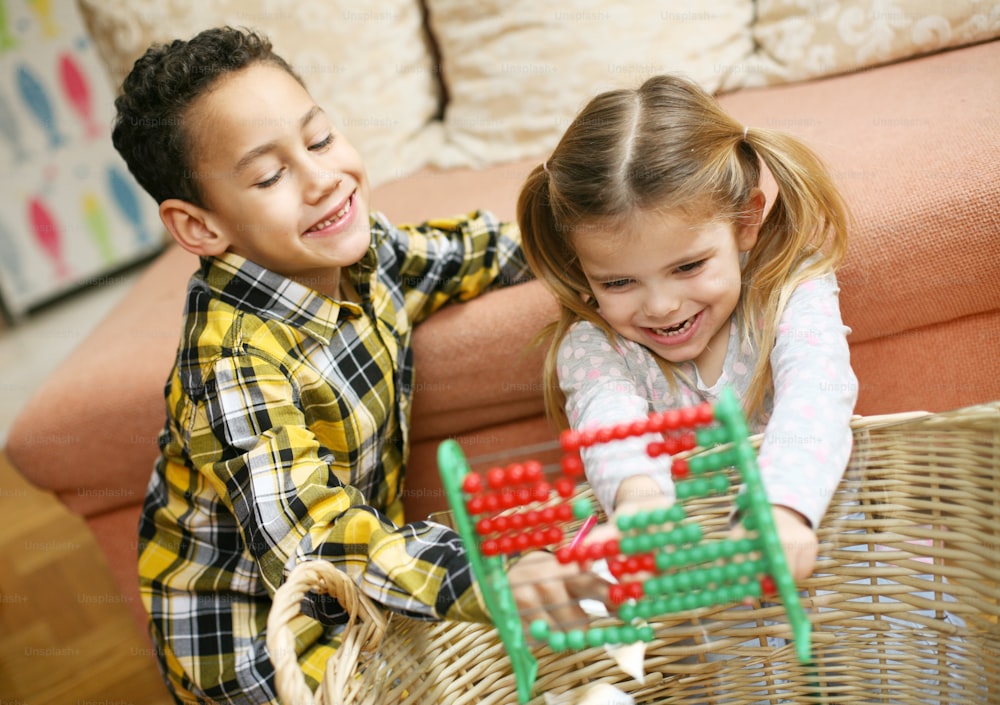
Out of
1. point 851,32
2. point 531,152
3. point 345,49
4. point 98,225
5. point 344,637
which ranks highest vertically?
point 345,49

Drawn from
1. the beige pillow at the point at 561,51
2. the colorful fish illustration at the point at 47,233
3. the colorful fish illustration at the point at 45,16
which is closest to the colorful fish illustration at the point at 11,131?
the colorful fish illustration at the point at 47,233

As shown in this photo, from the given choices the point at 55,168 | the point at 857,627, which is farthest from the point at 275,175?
the point at 55,168

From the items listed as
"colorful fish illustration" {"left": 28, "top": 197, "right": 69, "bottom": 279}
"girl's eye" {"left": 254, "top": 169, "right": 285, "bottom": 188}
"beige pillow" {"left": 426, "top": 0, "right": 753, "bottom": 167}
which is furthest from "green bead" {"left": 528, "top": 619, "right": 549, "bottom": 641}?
"colorful fish illustration" {"left": 28, "top": 197, "right": 69, "bottom": 279}

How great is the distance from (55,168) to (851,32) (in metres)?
2.61

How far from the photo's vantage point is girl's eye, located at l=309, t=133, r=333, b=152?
1.05m

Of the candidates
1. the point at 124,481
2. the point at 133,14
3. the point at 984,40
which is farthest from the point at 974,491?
the point at 133,14

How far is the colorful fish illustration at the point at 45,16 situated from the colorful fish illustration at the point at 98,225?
1.79 ft

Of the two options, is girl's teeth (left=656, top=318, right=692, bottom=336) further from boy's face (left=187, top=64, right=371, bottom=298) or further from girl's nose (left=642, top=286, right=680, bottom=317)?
boy's face (left=187, top=64, right=371, bottom=298)

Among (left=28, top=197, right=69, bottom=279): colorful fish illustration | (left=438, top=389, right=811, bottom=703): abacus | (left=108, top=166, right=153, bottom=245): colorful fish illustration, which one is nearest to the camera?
(left=438, top=389, right=811, bottom=703): abacus

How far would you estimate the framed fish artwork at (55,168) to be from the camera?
2881 millimetres

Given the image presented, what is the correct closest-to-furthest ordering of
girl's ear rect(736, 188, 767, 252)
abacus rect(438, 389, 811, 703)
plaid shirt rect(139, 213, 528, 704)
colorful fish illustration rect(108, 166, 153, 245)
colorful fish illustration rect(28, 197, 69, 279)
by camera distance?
abacus rect(438, 389, 811, 703) < plaid shirt rect(139, 213, 528, 704) < girl's ear rect(736, 188, 767, 252) < colorful fish illustration rect(28, 197, 69, 279) < colorful fish illustration rect(108, 166, 153, 245)

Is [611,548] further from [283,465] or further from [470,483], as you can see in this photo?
[283,465]

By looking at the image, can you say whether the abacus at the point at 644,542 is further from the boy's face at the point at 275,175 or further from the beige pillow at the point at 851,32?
the beige pillow at the point at 851,32

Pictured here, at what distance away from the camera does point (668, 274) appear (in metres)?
0.94
